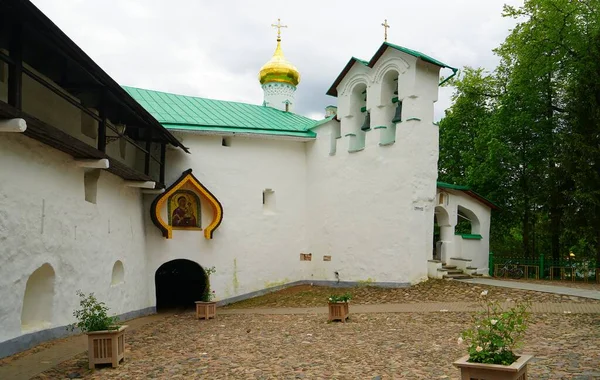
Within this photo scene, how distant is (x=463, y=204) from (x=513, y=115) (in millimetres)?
5532

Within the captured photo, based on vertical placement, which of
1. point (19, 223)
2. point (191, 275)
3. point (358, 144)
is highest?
point (358, 144)

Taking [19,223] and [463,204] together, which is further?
[463,204]

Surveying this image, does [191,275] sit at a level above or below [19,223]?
below

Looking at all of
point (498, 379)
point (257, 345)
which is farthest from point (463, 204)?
point (498, 379)

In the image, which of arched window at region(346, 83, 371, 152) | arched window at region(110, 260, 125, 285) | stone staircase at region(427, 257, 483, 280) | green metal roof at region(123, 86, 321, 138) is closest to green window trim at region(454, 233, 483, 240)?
stone staircase at region(427, 257, 483, 280)

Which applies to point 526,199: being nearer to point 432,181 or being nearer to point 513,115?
point 513,115

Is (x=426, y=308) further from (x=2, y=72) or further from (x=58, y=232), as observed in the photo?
(x=2, y=72)

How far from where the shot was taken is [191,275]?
17750mm

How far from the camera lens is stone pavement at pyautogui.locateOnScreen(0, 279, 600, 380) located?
261 inches

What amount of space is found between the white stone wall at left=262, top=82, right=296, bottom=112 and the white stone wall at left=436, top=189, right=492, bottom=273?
7.24 m

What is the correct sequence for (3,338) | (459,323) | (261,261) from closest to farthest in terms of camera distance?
(3,338) < (459,323) < (261,261)

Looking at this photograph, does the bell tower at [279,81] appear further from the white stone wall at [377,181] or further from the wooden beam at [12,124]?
the wooden beam at [12,124]

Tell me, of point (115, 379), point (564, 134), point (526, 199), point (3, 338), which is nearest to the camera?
point (115, 379)

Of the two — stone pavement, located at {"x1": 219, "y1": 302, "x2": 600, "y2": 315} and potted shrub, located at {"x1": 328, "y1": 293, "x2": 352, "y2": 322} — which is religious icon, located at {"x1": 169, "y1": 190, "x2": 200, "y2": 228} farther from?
potted shrub, located at {"x1": 328, "y1": 293, "x2": 352, "y2": 322}
